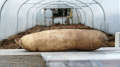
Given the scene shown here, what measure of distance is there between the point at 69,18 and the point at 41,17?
4735 mm

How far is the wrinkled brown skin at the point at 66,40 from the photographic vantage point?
1836 mm

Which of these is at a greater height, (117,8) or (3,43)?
(117,8)

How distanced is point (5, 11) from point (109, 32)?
5.87 meters

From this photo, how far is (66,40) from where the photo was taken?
72.0 inches

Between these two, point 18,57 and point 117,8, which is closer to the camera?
point 18,57

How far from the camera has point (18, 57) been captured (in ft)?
4.96

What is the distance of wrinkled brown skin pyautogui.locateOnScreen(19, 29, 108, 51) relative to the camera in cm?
184

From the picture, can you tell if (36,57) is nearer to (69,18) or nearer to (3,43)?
(3,43)

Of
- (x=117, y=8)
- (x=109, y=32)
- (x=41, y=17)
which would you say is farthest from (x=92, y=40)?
(x=41, y=17)

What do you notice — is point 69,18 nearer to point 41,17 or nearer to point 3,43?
point 41,17

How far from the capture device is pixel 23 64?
1.45 metres

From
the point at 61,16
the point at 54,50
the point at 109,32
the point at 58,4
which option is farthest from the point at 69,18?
the point at 54,50

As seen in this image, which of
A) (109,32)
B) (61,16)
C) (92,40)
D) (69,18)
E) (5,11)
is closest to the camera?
(92,40)

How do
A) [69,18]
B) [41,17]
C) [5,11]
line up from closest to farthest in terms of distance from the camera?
[5,11], [41,17], [69,18]
